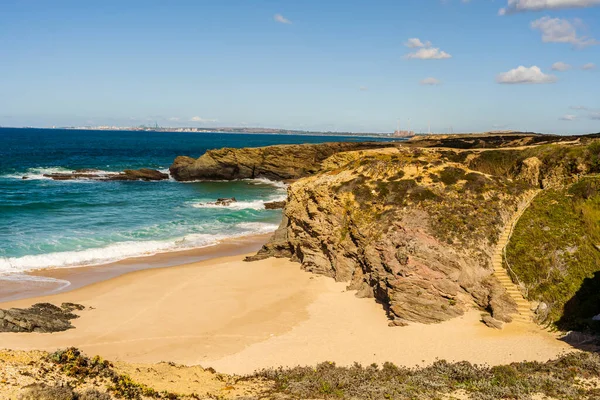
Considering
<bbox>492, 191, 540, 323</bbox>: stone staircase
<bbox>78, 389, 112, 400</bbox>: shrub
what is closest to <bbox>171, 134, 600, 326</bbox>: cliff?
<bbox>492, 191, 540, 323</bbox>: stone staircase

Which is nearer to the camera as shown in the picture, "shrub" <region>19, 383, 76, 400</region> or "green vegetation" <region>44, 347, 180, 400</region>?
"shrub" <region>19, 383, 76, 400</region>

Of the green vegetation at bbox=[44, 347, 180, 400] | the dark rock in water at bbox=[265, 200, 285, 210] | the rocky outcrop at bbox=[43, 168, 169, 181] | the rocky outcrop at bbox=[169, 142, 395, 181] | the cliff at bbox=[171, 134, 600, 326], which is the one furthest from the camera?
the rocky outcrop at bbox=[169, 142, 395, 181]

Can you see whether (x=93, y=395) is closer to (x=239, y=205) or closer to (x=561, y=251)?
(x=561, y=251)

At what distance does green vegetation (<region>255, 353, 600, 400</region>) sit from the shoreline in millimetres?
15036

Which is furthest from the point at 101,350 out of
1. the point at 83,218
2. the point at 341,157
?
the point at 341,157

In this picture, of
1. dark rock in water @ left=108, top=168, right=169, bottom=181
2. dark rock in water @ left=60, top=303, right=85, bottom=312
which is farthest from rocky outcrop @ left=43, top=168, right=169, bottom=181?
dark rock in water @ left=60, top=303, right=85, bottom=312

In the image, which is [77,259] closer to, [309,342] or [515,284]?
[309,342]

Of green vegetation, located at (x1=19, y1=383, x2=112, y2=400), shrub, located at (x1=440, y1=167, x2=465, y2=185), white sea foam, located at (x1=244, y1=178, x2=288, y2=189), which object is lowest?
white sea foam, located at (x1=244, y1=178, x2=288, y2=189)

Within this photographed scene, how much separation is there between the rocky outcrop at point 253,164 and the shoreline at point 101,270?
134 ft

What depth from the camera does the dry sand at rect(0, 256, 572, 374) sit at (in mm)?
16562

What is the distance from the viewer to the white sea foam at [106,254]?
28.7 meters

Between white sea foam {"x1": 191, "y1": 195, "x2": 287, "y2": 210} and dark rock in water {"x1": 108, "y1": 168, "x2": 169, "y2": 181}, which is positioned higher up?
dark rock in water {"x1": 108, "y1": 168, "x2": 169, "y2": 181}

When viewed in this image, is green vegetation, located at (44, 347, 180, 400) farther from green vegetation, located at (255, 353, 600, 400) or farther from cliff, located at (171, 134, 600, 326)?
cliff, located at (171, 134, 600, 326)

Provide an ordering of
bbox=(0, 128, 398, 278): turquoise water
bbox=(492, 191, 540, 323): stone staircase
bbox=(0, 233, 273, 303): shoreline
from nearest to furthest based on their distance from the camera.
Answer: bbox=(492, 191, 540, 323): stone staircase, bbox=(0, 233, 273, 303): shoreline, bbox=(0, 128, 398, 278): turquoise water
